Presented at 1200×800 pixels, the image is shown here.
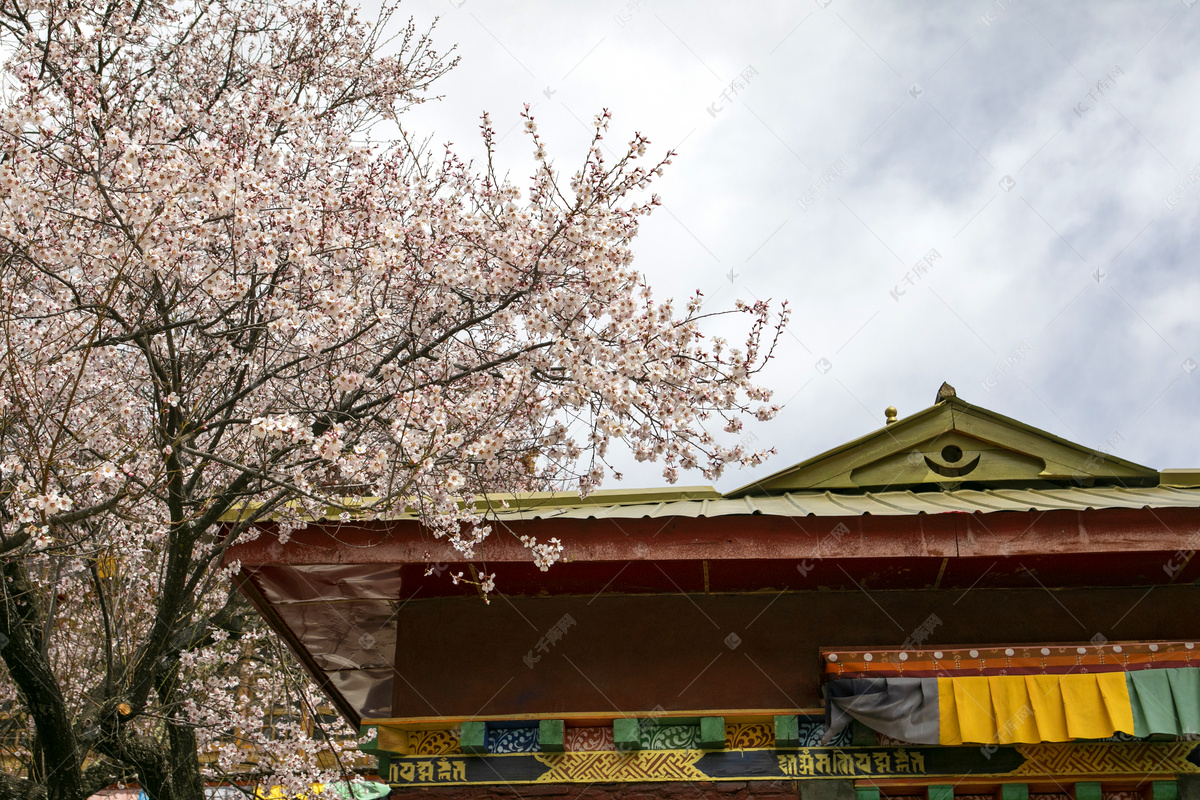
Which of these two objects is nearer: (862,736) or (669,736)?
(862,736)

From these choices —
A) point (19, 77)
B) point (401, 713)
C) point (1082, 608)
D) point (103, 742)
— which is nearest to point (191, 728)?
point (103, 742)

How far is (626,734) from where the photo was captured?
5.54m

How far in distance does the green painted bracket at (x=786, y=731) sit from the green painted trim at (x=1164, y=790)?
6.36 feet

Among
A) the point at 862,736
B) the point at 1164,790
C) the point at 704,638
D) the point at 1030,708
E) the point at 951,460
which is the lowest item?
the point at 1164,790

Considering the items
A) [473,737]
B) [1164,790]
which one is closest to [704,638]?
[473,737]

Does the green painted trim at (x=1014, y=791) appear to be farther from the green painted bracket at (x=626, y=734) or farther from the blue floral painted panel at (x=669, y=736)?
the green painted bracket at (x=626, y=734)

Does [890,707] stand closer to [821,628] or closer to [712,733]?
[821,628]

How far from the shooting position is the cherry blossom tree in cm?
597

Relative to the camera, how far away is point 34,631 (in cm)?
673

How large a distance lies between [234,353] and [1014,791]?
243 inches

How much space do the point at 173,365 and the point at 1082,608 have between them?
598 cm

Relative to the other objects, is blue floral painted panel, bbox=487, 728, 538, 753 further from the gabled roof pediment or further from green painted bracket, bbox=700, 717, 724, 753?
the gabled roof pediment

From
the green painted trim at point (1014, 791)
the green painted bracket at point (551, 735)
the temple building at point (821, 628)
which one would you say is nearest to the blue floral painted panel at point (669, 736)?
the temple building at point (821, 628)

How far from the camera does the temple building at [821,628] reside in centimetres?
527
